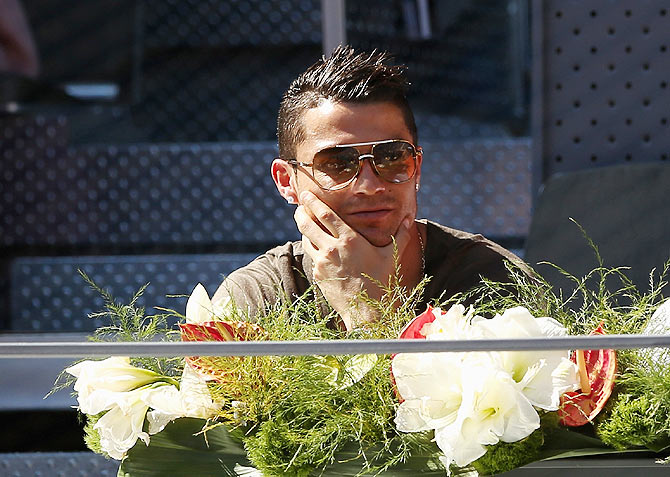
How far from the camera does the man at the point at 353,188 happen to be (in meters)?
1.17

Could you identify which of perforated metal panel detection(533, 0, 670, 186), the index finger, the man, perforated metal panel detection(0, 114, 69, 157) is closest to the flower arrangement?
the man

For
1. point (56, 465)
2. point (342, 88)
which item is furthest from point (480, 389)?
point (56, 465)

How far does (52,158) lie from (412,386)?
105 inches

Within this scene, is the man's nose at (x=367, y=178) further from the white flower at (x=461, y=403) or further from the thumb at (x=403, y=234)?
the white flower at (x=461, y=403)

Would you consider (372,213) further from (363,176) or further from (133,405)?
(133,405)

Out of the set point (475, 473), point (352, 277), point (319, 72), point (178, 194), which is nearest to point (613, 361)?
point (475, 473)

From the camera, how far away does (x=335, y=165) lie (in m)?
1.18

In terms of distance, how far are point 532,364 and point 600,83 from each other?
145 centimetres

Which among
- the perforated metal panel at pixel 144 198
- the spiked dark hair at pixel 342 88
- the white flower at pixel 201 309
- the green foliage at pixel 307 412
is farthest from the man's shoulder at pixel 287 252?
the perforated metal panel at pixel 144 198

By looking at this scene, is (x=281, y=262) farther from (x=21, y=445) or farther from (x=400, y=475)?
(x=21, y=445)

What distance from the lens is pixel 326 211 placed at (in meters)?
1.22

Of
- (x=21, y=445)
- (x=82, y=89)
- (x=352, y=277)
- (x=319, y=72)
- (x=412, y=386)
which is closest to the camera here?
(x=412, y=386)

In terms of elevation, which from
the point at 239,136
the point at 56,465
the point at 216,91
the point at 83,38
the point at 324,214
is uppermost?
the point at 83,38

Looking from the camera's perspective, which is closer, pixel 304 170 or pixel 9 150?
pixel 304 170
